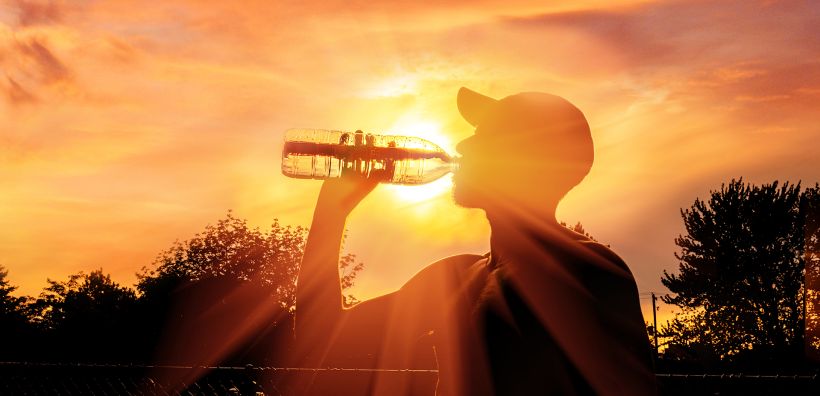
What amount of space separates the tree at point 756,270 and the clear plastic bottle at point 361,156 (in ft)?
141

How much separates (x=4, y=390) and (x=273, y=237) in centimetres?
5864

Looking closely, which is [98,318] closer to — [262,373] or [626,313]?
[262,373]

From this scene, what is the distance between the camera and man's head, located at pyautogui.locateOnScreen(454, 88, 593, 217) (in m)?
2.06

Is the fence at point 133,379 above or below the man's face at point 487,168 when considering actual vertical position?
below

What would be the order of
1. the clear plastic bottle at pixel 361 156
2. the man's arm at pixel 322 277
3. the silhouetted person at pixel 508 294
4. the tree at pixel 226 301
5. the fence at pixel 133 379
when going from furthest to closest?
the tree at pixel 226 301 → the fence at pixel 133 379 → the clear plastic bottle at pixel 361 156 → the man's arm at pixel 322 277 → the silhouetted person at pixel 508 294

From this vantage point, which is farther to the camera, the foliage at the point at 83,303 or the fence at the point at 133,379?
the foliage at the point at 83,303

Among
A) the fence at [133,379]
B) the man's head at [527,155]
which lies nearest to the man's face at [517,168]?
the man's head at [527,155]

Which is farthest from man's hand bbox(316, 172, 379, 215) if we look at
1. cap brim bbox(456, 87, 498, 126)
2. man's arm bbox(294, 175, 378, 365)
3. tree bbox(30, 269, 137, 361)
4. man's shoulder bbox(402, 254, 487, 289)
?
tree bbox(30, 269, 137, 361)

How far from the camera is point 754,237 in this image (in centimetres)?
4391

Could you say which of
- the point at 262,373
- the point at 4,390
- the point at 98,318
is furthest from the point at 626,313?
the point at 98,318

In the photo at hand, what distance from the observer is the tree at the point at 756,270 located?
4372 cm

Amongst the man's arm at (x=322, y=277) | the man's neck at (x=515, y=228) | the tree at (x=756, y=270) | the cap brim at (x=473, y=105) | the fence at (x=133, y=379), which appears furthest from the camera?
the tree at (x=756, y=270)

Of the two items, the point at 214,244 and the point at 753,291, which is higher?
the point at 214,244

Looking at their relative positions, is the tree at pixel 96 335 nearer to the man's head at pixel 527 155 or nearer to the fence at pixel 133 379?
the fence at pixel 133 379
